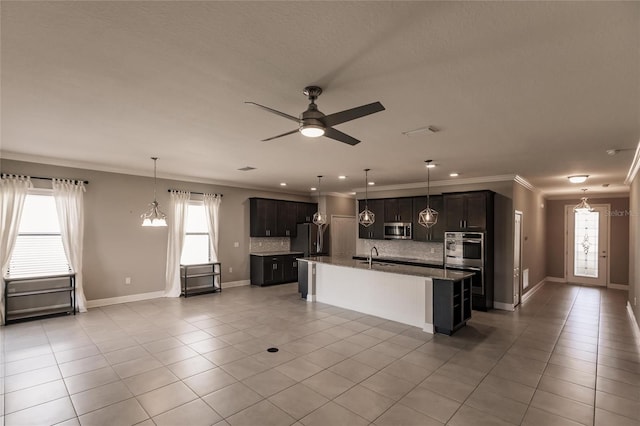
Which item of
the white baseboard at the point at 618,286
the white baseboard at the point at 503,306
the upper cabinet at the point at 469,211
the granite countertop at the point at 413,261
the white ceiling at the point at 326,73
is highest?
the white ceiling at the point at 326,73

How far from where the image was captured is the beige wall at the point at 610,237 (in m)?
8.62

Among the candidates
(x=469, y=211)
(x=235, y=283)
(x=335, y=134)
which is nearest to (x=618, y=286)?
(x=469, y=211)

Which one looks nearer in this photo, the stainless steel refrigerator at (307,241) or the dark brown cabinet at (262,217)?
the dark brown cabinet at (262,217)

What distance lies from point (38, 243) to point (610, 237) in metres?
13.2

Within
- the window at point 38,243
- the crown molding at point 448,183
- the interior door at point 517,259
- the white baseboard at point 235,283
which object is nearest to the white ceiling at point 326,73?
the window at point 38,243

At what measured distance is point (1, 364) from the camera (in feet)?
11.8

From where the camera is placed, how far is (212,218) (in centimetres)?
771

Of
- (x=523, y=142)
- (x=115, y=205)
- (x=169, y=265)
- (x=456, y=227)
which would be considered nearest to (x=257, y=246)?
(x=169, y=265)

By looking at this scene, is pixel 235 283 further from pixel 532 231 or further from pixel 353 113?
pixel 532 231

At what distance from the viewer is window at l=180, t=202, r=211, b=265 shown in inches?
293

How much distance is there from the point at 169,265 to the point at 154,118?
4.56 meters

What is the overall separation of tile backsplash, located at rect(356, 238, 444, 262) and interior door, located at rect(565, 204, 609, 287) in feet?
16.1

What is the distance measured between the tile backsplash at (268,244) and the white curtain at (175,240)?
2002mm

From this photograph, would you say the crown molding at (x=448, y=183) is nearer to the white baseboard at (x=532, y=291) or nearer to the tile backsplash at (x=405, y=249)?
the tile backsplash at (x=405, y=249)
